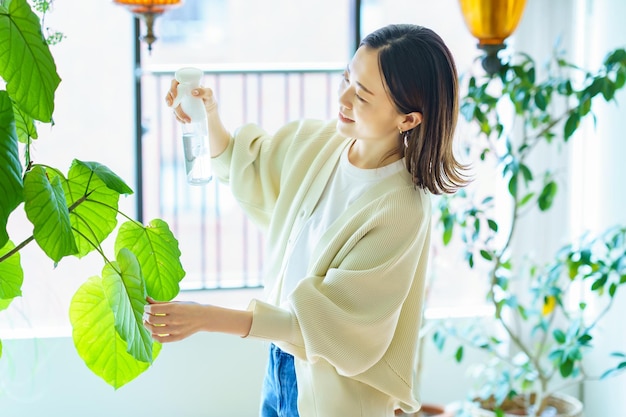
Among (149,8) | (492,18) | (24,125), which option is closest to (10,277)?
(24,125)

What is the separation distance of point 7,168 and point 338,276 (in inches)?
25.6

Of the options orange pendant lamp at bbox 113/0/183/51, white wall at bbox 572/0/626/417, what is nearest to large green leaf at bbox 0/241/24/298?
orange pendant lamp at bbox 113/0/183/51

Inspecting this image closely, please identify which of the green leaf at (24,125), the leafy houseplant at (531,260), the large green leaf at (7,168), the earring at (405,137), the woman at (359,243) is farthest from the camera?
the leafy houseplant at (531,260)

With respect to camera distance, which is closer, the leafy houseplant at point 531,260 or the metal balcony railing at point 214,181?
the leafy houseplant at point 531,260

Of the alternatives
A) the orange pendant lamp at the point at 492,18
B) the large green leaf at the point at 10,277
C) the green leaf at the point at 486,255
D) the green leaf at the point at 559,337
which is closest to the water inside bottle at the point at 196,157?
the large green leaf at the point at 10,277

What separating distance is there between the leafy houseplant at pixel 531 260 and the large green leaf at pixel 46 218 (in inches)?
59.6

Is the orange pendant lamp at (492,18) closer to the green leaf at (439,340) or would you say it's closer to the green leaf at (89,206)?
the green leaf at (439,340)

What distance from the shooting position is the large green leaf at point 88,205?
5.03ft

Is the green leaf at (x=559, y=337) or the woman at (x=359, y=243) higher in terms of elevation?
the woman at (x=359, y=243)

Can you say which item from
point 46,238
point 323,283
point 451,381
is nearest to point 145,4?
point 323,283

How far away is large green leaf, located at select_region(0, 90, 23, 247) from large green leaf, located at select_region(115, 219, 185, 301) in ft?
1.14

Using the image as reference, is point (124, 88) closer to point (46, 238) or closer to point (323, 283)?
point (323, 283)

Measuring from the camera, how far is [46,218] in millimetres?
1277

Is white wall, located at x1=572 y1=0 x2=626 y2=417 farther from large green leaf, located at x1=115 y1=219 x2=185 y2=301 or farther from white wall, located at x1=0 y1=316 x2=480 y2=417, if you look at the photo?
large green leaf, located at x1=115 y1=219 x2=185 y2=301
